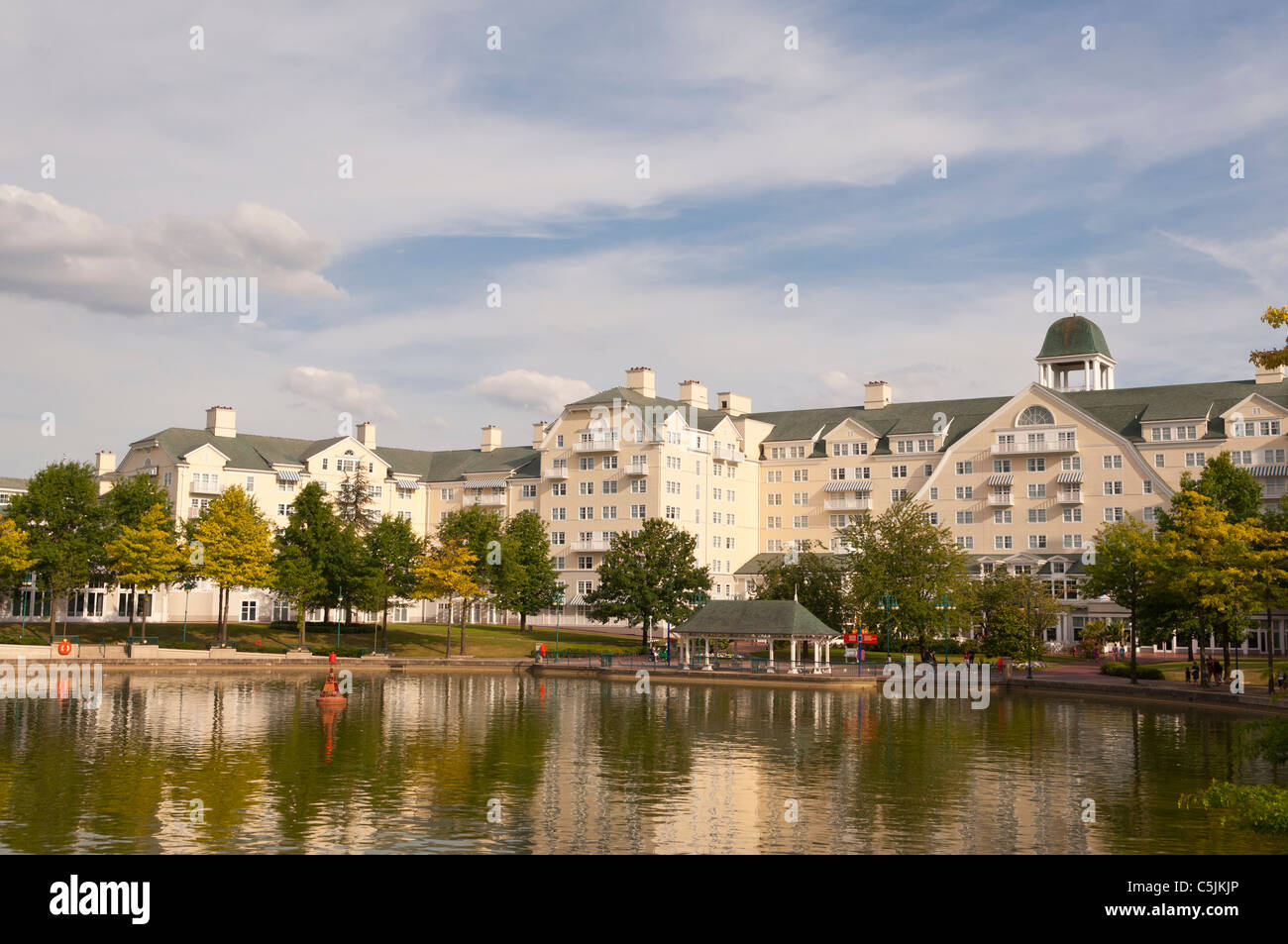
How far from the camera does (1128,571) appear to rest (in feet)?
241

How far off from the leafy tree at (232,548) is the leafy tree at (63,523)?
750cm

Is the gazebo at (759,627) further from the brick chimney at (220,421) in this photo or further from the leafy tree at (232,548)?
the brick chimney at (220,421)

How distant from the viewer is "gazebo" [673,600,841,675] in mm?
80688

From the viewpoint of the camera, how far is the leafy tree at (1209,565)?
6309cm

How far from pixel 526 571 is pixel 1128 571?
51.1m

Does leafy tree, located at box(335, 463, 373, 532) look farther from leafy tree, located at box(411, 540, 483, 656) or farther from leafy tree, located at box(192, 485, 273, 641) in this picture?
leafy tree, located at box(192, 485, 273, 641)

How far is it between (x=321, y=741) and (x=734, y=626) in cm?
4288

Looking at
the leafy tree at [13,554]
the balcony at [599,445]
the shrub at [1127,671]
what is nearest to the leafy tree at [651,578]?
the balcony at [599,445]

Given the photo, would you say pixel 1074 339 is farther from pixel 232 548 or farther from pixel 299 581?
pixel 232 548

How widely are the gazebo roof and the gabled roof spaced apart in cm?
4581

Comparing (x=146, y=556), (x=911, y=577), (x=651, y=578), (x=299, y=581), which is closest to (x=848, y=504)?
(x=651, y=578)

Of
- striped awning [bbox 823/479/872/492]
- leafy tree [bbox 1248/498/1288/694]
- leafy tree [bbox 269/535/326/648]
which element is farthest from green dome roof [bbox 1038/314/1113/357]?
leafy tree [bbox 269/535/326/648]
